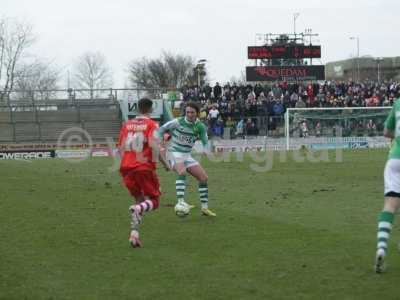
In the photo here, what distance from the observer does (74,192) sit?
18.2m

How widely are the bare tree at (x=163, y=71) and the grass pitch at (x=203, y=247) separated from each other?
261 ft

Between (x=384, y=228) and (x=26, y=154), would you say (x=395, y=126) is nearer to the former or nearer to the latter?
(x=384, y=228)

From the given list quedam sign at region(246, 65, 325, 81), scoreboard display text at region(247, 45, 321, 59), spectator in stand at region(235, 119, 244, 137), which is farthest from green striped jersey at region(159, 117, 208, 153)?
scoreboard display text at region(247, 45, 321, 59)

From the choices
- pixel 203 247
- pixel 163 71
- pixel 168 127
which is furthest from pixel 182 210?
pixel 163 71

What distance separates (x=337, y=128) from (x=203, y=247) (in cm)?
3322

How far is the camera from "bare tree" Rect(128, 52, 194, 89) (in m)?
97.6

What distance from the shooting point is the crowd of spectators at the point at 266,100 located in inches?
1735

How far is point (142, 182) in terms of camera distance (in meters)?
10.4

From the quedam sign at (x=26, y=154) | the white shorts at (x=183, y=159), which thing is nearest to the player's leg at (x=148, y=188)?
the white shorts at (x=183, y=159)

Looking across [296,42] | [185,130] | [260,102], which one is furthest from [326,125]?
[185,130]

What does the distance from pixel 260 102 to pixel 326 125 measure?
500cm

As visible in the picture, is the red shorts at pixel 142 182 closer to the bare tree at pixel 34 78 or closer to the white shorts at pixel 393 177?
the white shorts at pixel 393 177

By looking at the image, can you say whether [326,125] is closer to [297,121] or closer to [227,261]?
[297,121]

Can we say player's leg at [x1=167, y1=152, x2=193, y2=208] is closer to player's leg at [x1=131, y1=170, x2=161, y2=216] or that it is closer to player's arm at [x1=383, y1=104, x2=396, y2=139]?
player's leg at [x1=131, y1=170, x2=161, y2=216]
